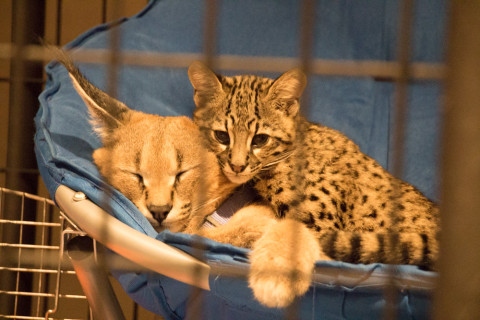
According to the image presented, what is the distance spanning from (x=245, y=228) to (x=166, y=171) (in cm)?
30

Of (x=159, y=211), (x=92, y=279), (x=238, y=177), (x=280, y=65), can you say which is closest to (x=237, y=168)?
(x=238, y=177)

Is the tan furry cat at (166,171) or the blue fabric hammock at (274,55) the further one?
the blue fabric hammock at (274,55)

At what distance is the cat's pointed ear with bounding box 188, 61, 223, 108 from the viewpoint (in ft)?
4.84

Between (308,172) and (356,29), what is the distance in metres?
1.02

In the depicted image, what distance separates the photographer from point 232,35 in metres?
2.07

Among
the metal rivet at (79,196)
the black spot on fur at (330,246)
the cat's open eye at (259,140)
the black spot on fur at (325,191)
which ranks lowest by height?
the black spot on fur at (330,246)

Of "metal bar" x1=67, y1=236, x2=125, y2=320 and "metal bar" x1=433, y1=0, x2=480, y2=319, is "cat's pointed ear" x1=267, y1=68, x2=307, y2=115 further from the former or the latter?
"metal bar" x1=433, y1=0, x2=480, y2=319

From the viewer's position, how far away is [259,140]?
147 cm

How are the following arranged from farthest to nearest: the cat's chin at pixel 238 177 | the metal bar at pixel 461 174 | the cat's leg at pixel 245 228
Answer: the cat's chin at pixel 238 177 < the cat's leg at pixel 245 228 < the metal bar at pixel 461 174

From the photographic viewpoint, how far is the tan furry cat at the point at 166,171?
1.31 m

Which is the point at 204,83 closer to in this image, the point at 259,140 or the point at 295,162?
the point at 259,140

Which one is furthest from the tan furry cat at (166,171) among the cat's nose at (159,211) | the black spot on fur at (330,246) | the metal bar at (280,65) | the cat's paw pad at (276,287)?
the metal bar at (280,65)

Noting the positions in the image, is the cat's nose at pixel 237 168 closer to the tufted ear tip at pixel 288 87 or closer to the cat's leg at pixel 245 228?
the cat's leg at pixel 245 228

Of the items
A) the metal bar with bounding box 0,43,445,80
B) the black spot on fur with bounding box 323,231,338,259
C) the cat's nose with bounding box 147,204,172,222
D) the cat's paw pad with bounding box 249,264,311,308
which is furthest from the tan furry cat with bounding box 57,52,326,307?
the metal bar with bounding box 0,43,445,80
